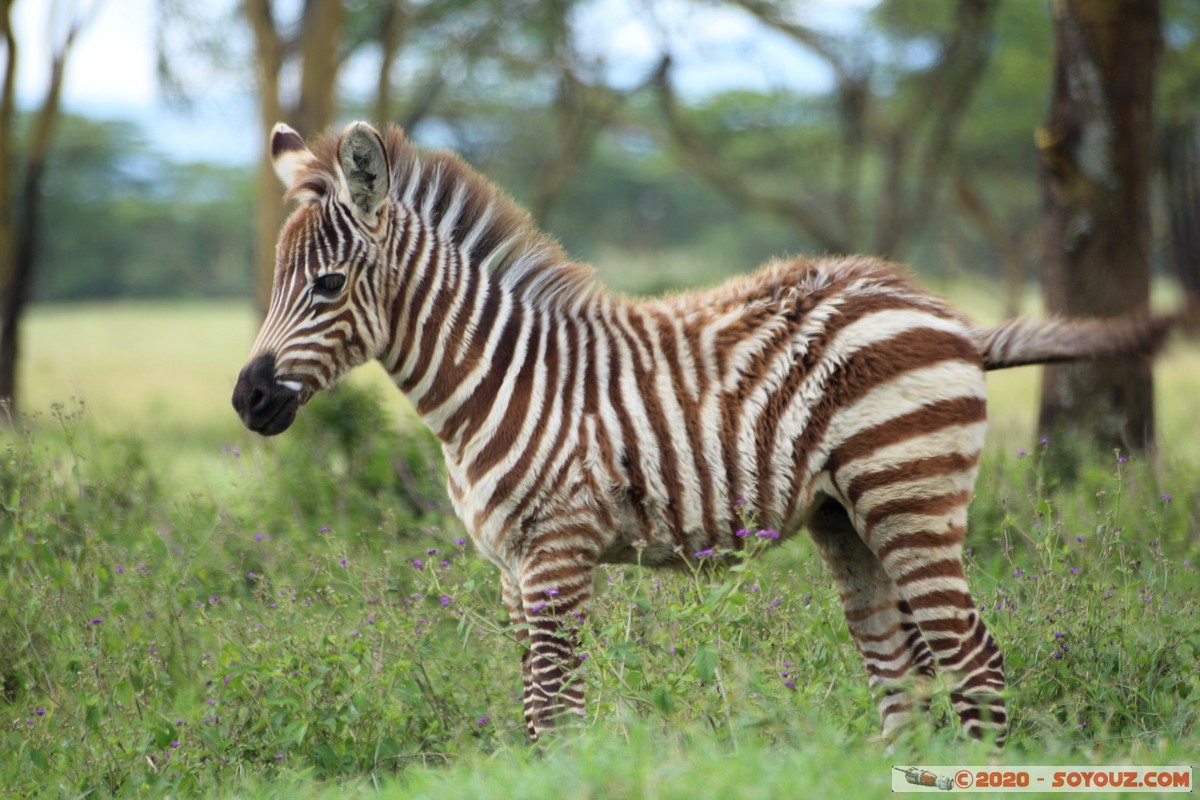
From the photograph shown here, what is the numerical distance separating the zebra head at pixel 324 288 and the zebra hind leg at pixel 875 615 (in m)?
2.08

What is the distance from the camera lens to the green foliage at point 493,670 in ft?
12.9

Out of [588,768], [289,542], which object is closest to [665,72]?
[289,542]

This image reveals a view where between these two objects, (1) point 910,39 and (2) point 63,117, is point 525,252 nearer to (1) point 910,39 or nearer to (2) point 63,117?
(1) point 910,39

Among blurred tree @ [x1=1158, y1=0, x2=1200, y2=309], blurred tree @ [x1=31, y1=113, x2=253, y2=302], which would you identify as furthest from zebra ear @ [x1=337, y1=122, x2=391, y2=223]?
blurred tree @ [x1=31, y1=113, x2=253, y2=302]

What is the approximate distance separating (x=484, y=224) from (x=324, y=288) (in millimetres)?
770

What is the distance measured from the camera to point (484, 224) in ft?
16.7

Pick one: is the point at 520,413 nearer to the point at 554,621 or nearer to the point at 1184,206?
the point at 554,621

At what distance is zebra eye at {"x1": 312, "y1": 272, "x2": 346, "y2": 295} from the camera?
15.4 feet

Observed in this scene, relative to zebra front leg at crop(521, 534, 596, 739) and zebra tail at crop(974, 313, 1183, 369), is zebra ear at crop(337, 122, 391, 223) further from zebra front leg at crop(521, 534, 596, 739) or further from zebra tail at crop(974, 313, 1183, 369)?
zebra tail at crop(974, 313, 1183, 369)

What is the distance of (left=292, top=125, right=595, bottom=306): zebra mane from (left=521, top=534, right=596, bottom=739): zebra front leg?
116 cm

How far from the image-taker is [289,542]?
21.1ft

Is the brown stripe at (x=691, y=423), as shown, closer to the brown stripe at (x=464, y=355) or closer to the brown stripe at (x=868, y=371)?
the brown stripe at (x=868, y=371)

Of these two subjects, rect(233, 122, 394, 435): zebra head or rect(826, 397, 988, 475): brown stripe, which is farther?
rect(233, 122, 394, 435): zebra head

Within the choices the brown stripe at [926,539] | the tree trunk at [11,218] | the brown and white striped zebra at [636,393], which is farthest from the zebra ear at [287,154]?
the tree trunk at [11,218]
